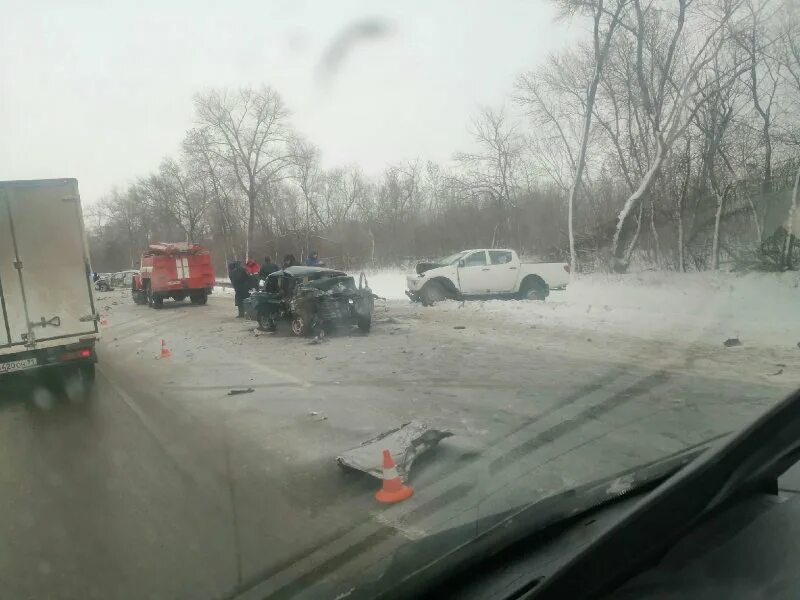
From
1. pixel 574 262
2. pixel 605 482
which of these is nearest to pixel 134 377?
pixel 605 482

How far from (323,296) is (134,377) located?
13.8ft

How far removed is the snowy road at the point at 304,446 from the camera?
142 inches

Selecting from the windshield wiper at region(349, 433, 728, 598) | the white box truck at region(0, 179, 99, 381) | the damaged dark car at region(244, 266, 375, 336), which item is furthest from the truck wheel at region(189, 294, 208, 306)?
the windshield wiper at region(349, 433, 728, 598)

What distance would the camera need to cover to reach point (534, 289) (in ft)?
60.5

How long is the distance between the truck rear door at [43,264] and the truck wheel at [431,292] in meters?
10.3

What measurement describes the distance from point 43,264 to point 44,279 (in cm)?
22

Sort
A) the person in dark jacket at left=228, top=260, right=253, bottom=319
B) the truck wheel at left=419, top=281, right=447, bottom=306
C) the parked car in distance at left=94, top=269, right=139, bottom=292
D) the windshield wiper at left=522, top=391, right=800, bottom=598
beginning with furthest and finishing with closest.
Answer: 1. the parked car in distance at left=94, top=269, right=139, bottom=292
2. the person in dark jacket at left=228, top=260, right=253, bottom=319
3. the truck wheel at left=419, top=281, right=447, bottom=306
4. the windshield wiper at left=522, top=391, right=800, bottom=598

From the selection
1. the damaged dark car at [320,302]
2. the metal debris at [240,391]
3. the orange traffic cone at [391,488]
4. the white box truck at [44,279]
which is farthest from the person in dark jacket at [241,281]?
the orange traffic cone at [391,488]

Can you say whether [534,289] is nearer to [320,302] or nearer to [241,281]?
[320,302]

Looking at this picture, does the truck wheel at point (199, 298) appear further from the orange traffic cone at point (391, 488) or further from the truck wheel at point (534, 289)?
the orange traffic cone at point (391, 488)

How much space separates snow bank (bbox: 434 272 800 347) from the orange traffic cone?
24.6 feet

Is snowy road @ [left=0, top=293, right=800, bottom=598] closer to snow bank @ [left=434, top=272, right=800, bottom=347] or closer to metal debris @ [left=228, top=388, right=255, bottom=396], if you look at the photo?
metal debris @ [left=228, top=388, right=255, bottom=396]

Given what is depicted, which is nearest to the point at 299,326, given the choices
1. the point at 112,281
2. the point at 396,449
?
the point at 396,449

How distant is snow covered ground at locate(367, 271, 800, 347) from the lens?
1097 cm
